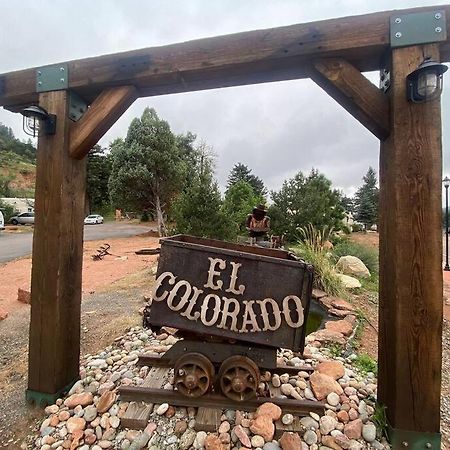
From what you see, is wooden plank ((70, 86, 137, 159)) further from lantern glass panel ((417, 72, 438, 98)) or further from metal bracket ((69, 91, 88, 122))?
lantern glass panel ((417, 72, 438, 98))

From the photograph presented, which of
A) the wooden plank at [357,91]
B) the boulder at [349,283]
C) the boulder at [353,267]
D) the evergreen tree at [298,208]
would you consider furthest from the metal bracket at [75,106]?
the evergreen tree at [298,208]

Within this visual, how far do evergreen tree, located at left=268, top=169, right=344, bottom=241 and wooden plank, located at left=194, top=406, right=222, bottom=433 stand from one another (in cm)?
811

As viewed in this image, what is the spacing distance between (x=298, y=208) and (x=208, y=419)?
346 inches

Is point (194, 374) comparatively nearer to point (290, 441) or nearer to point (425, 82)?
point (290, 441)

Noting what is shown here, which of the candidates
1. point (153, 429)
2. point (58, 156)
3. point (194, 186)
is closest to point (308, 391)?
point (153, 429)

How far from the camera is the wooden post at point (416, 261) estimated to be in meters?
1.44

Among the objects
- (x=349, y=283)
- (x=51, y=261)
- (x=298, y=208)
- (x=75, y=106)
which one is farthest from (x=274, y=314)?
(x=298, y=208)

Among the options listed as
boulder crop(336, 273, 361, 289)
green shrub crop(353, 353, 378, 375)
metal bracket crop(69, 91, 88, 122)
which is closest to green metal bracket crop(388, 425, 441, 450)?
green shrub crop(353, 353, 378, 375)

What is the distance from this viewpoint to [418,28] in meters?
1.45

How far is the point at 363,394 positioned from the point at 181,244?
60.2 inches

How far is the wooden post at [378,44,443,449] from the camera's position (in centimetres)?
144

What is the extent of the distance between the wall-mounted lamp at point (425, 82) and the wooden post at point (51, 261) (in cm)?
206

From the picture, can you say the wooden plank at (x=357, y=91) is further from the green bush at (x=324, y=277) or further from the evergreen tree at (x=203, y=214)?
the evergreen tree at (x=203, y=214)

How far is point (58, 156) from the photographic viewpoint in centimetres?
186
